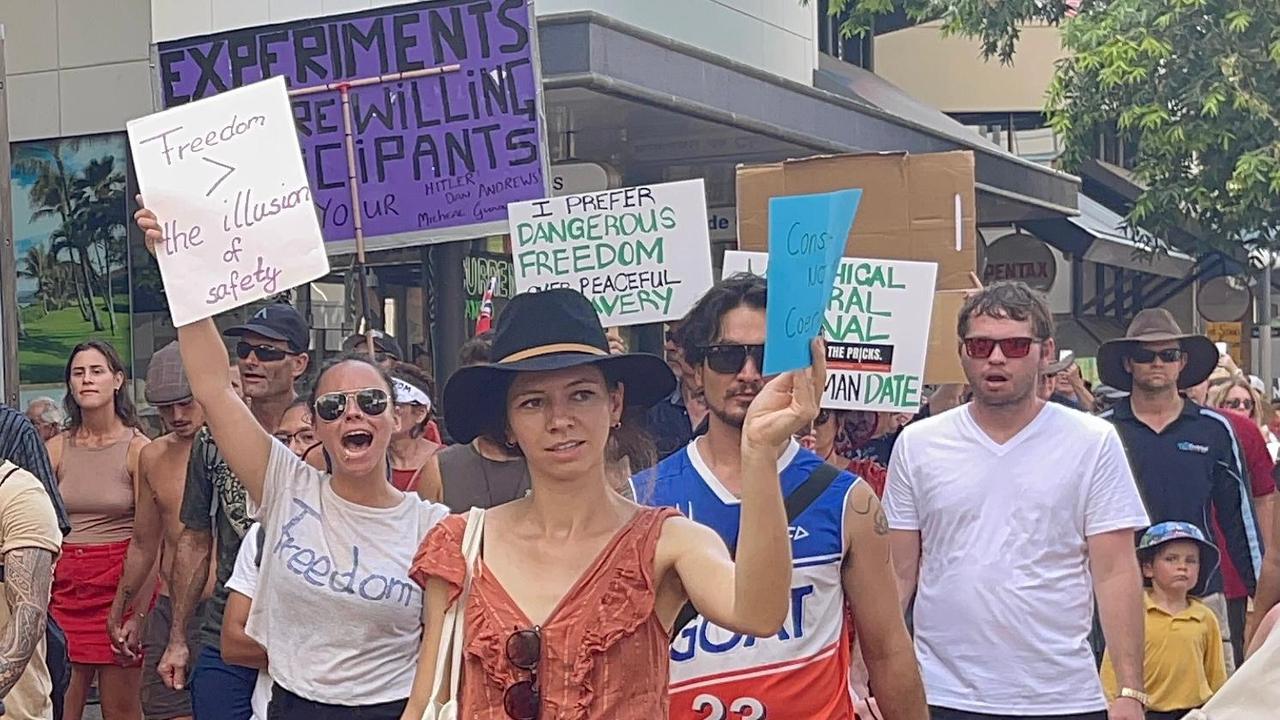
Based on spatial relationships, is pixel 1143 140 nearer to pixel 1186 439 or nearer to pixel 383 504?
pixel 1186 439

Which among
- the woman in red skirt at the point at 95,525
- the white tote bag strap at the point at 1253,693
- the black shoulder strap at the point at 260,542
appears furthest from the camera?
the woman in red skirt at the point at 95,525

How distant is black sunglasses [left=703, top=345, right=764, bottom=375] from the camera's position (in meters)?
4.05

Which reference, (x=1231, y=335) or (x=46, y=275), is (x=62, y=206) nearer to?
Result: (x=46, y=275)

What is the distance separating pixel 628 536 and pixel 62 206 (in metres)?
10.1

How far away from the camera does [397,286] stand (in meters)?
13.3

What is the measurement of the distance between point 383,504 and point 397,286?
8.61 metres

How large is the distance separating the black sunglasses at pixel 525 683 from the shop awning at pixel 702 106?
6518 mm

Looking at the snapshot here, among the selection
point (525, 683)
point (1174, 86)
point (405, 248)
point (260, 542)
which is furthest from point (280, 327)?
point (1174, 86)

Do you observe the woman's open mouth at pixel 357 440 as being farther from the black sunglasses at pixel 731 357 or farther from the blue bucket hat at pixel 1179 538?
the blue bucket hat at pixel 1179 538

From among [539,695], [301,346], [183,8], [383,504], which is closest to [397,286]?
[183,8]

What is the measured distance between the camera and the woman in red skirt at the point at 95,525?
783cm

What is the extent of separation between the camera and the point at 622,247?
7250 mm

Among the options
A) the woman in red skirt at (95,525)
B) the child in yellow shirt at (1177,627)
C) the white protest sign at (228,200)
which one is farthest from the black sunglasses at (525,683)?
the woman in red skirt at (95,525)

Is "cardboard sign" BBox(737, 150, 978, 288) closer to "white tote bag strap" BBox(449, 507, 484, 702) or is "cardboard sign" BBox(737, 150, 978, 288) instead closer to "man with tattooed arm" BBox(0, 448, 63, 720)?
"man with tattooed arm" BBox(0, 448, 63, 720)
